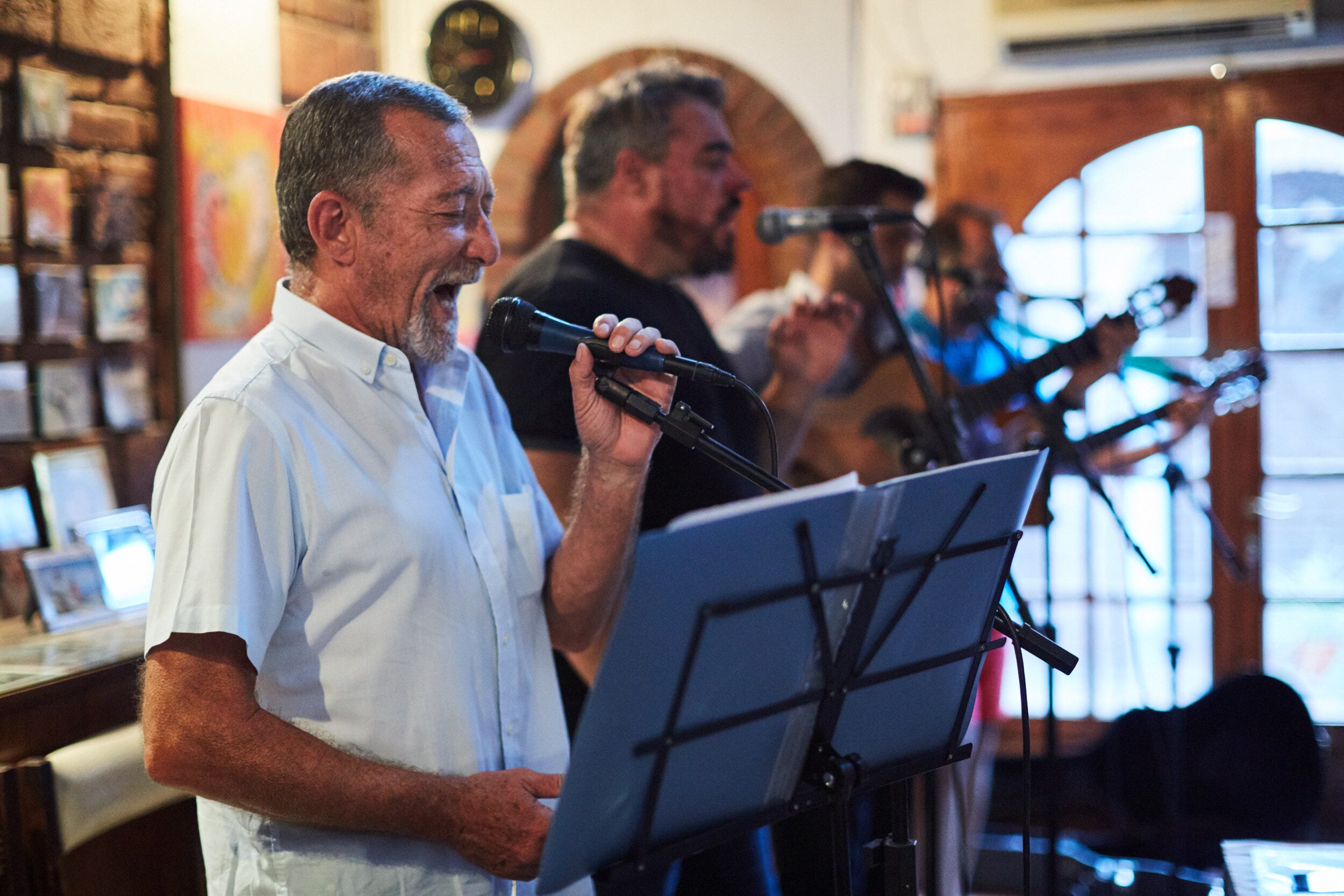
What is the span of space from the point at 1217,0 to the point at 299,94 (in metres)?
2.93

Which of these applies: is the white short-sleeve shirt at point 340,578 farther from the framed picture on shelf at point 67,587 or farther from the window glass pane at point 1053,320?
the window glass pane at point 1053,320

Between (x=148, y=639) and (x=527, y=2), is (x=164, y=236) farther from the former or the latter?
(x=527, y=2)

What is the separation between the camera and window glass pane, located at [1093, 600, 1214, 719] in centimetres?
417

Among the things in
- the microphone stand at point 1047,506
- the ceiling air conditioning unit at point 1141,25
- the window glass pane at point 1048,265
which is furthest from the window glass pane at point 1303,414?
the microphone stand at point 1047,506

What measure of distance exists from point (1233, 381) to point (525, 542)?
7.75 ft

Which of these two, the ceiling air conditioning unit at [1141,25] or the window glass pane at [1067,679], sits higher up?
the ceiling air conditioning unit at [1141,25]

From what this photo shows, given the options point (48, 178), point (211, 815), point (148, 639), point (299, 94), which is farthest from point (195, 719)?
point (299, 94)

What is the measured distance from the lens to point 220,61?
9.29ft

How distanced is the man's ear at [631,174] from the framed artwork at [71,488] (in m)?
1.23

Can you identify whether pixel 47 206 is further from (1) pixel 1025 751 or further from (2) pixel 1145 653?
(2) pixel 1145 653

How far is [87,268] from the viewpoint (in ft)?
8.05

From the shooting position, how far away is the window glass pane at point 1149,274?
4105 mm

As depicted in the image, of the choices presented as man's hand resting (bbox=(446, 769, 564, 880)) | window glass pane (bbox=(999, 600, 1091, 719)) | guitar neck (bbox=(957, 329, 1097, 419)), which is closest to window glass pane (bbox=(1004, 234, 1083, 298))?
window glass pane (bbox=(999, 600, 1091, 719))

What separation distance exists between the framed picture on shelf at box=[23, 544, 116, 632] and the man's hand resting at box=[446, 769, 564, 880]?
1365 mm
